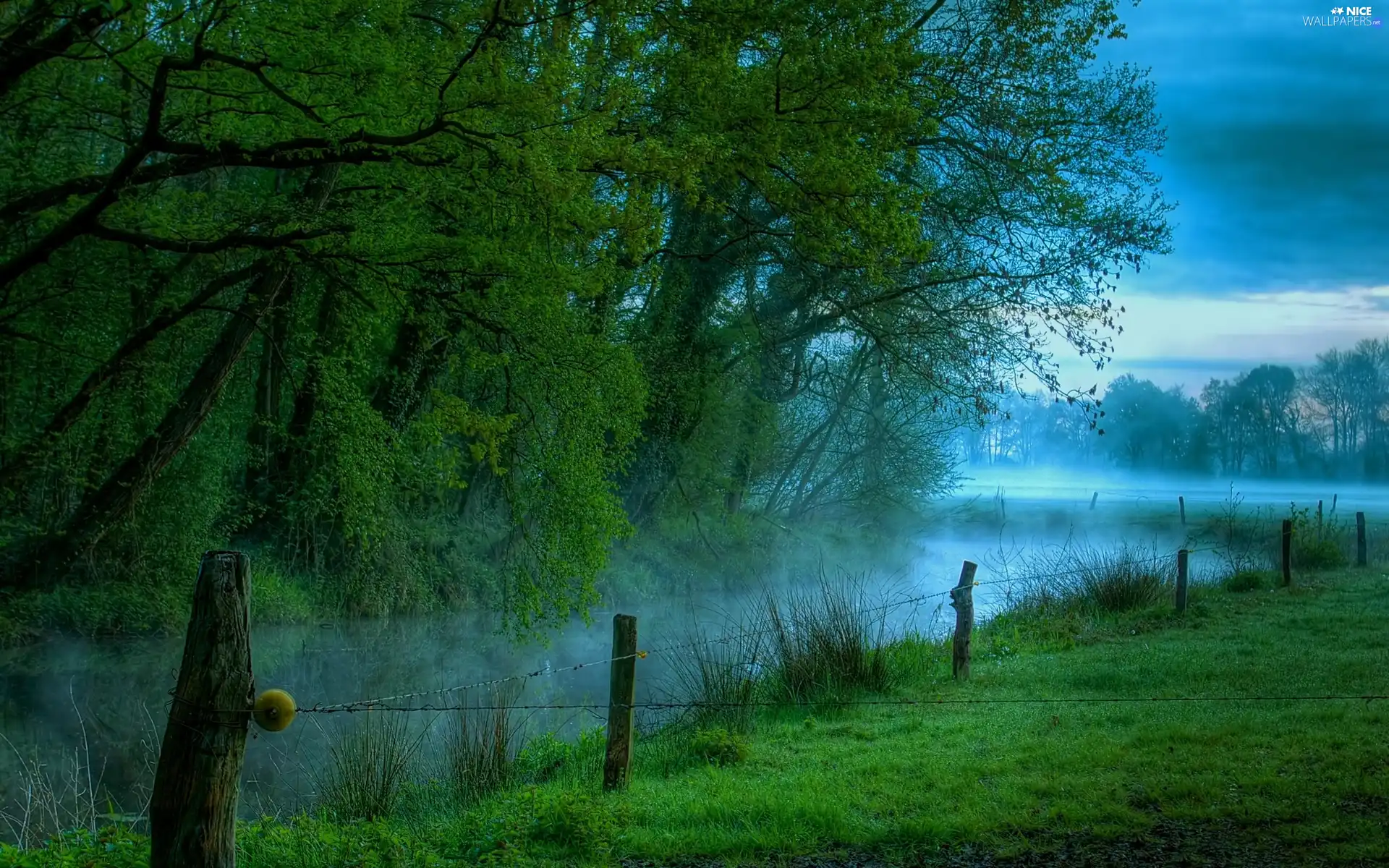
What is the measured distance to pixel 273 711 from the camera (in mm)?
3955

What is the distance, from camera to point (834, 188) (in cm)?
1191

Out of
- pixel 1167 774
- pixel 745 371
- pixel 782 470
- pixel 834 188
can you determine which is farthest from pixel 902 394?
pixel 1167 774

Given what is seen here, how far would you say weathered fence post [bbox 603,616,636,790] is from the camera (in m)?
6.56

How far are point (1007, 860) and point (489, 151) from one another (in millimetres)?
7439

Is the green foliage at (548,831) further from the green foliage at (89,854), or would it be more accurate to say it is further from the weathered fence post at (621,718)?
the green foliage at (89,854)

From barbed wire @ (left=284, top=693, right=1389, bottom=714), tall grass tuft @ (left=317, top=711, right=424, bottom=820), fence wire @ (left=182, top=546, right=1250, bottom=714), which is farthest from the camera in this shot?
barbed wire @ (left=284, top=693, right=1389, bottom=714)

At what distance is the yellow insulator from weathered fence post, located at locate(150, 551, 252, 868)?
0.05 meters

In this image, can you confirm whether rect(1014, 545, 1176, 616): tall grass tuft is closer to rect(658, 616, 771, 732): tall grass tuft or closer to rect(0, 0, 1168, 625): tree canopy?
rect(0, 0, 1168, 625): tree canopy

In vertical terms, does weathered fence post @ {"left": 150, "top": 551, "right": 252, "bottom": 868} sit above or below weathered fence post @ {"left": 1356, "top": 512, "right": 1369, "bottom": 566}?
above

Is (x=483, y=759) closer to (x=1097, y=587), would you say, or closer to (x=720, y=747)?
(x=720, y=747)

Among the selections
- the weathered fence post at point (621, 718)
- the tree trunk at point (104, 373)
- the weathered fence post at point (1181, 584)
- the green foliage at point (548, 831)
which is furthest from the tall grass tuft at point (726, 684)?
the tree trunk at point (104, 373)

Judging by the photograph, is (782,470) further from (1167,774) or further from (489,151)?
(1167,774)

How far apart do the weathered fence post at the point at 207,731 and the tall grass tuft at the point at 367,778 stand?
8.42 feet

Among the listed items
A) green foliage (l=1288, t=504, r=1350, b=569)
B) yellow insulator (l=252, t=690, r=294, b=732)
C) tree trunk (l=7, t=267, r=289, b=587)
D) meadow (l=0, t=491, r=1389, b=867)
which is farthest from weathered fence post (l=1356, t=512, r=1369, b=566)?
yellow insulator (l=252, t=690, r=294, b=732)
